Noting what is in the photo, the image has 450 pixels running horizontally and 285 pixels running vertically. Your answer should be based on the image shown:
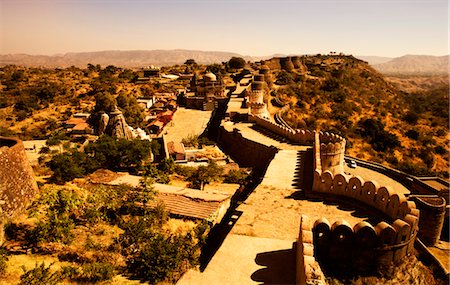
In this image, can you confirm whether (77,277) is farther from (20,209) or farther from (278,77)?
(278,77)

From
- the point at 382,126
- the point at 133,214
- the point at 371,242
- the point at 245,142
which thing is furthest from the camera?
the point at 382,126

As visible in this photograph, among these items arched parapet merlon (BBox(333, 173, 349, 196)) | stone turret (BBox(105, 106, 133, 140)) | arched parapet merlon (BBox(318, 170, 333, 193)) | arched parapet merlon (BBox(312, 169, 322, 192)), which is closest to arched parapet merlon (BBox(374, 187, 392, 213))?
arched parapet merlon (BBox(333, 173, 349, 196))

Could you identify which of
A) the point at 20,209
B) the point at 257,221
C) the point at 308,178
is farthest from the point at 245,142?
the point at 20,209

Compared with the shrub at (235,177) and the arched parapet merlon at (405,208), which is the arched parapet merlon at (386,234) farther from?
the shrub at (235,177)

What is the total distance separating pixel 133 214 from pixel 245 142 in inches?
486

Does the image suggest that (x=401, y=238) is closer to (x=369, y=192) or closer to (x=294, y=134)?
(x=369, y=192)

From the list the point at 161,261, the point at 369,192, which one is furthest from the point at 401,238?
the point at 161,261

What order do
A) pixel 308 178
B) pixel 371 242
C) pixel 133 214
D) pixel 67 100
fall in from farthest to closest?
pixel 67 100 → pixel 308 178 → pixel 133 214 → pixel 371 242

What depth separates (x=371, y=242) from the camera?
6.88 meters

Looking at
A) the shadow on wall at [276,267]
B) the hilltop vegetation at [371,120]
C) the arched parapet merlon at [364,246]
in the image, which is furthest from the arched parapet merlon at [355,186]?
the hilltop vegetation at [371,120]

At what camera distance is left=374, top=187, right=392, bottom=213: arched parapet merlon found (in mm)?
9570

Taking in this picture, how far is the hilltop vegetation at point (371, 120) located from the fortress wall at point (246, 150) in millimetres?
12522

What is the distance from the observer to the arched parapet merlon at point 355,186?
1064 cm

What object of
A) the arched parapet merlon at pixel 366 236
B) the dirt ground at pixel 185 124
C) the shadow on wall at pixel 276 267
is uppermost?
Result: the arched parapet merlon at pixel 366 236
